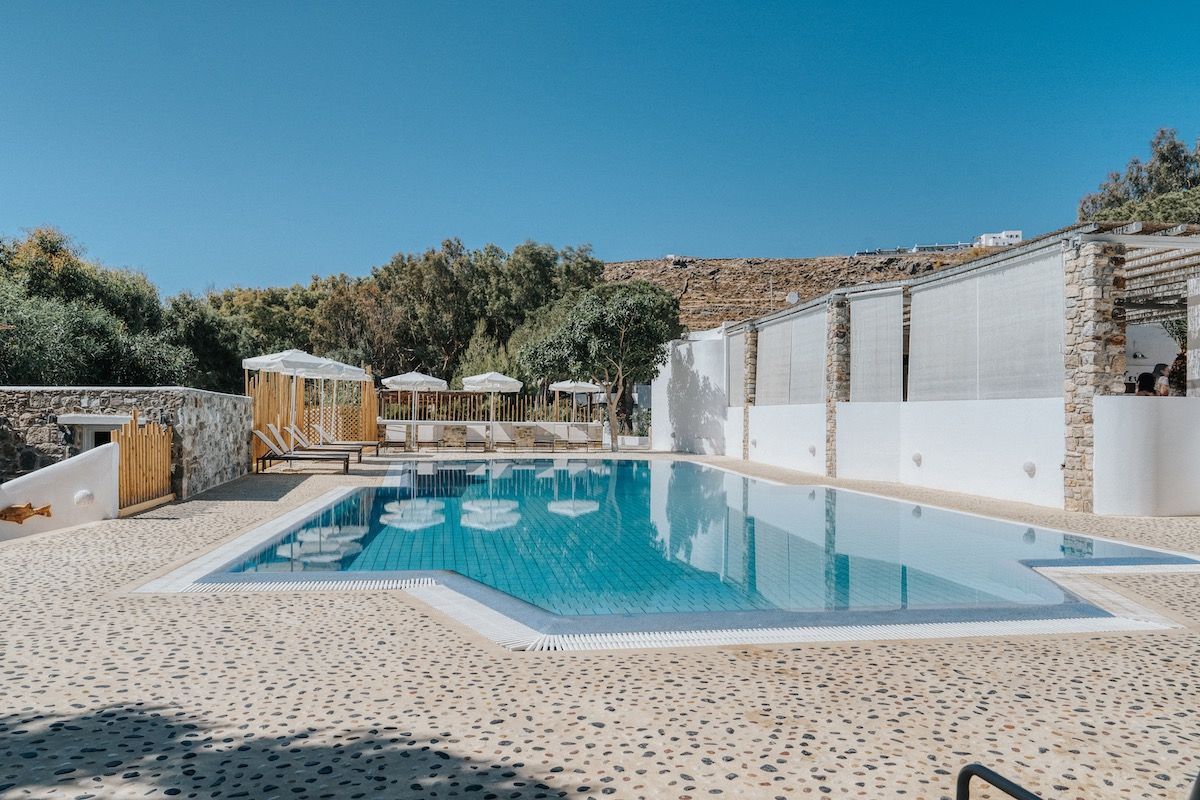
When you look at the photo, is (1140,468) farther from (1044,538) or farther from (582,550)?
(582,550)

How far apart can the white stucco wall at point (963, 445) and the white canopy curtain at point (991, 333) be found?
255 mm

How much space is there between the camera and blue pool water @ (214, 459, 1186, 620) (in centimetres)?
573

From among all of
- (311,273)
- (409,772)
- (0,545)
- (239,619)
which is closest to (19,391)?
(0,545)

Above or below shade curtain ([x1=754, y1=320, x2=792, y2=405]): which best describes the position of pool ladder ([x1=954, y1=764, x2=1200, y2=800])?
below

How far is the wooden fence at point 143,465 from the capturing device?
28.3ft

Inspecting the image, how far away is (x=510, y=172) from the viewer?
1192 inches

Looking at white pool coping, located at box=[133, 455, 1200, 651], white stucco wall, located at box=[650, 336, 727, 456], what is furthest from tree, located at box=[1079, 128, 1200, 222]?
white pool coping, located at box=[133, 455, 1200, 651]

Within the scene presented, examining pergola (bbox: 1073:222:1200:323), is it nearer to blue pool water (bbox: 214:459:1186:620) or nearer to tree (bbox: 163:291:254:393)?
blue pool water (bbox: 214:459:1186:620)

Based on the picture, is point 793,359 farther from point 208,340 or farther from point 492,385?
point 208,340

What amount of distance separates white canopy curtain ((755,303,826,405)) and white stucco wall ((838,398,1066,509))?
1.34 m

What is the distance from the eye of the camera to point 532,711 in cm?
311

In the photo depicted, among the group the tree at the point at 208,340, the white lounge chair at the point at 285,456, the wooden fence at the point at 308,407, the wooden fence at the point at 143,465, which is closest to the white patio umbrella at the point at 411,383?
the wooden fence at the point at 308,407

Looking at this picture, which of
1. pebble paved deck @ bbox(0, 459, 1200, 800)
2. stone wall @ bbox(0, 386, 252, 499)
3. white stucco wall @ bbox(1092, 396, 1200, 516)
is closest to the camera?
pebble paved deck @ bbox(0, 459, 1200, 800)

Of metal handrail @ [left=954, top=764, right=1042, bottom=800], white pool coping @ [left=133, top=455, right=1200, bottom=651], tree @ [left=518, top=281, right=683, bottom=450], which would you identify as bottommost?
white pool coping @ [left=133, top=455, right=1200, bottom=651]
